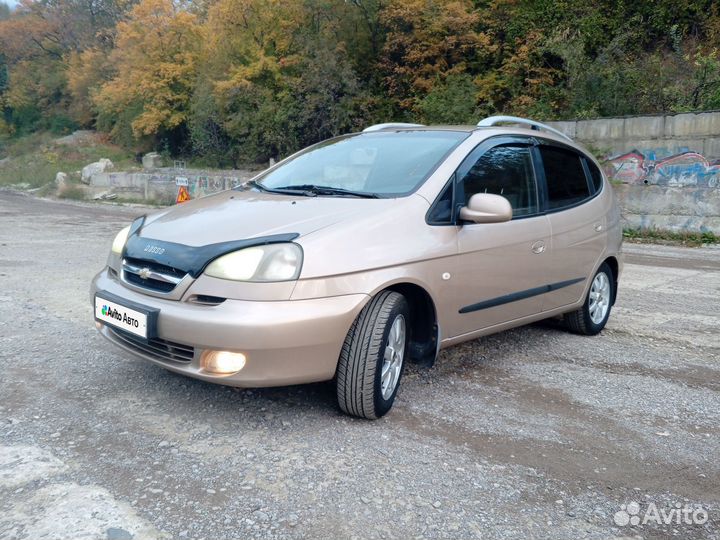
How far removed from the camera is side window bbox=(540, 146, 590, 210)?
15.9ft

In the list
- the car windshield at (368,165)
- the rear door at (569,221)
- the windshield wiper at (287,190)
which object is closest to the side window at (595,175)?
the rear door at (569,221)

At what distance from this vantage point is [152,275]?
3418 mm

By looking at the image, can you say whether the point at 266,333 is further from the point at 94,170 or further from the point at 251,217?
the point at 94,170

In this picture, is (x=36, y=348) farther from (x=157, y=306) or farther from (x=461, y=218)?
(x=461, y=218)

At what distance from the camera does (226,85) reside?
26.9 meters

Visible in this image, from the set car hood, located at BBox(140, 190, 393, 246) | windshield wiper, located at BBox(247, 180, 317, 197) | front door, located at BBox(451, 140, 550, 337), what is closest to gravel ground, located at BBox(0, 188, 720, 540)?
front door, located at BBox(451, 140, 550, 337)

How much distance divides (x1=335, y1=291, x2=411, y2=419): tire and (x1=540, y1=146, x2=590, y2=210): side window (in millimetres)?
1931

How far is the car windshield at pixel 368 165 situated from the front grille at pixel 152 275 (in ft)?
3.57

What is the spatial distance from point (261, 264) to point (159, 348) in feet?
2.41

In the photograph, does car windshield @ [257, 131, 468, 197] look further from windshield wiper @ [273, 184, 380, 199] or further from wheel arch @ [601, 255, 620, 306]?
wheel arch @ [601, 255, 620, 306]

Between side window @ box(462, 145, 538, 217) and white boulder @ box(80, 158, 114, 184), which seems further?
white boulder @ box(80, 158, 114, 184)

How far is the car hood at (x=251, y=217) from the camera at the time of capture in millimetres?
3400

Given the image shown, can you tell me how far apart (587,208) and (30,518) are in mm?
4347

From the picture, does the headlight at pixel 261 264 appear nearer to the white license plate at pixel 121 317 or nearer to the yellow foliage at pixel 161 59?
the white license plate at pixel 121 317
